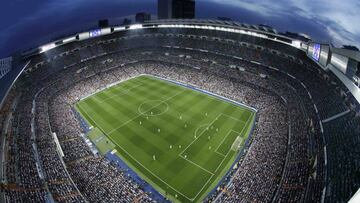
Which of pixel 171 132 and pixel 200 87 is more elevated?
pixel 200 87

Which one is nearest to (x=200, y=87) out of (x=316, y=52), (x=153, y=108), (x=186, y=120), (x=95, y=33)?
(x=153, y=108)

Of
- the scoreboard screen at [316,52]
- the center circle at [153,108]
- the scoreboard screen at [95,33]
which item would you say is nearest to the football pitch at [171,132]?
the center circle at [153,108]

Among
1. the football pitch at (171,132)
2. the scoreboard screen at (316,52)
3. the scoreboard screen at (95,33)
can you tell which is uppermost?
the scoreboard screen at (95,33)

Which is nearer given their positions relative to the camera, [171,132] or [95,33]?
[171,132]

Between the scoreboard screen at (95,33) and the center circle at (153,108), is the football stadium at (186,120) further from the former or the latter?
the center circle at (153,108)

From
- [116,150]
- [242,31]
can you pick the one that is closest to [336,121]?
[116,150]

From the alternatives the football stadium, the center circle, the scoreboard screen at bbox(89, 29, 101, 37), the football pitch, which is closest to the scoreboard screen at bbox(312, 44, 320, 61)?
the football stadium

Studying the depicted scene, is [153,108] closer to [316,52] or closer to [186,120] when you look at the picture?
[186,120]
